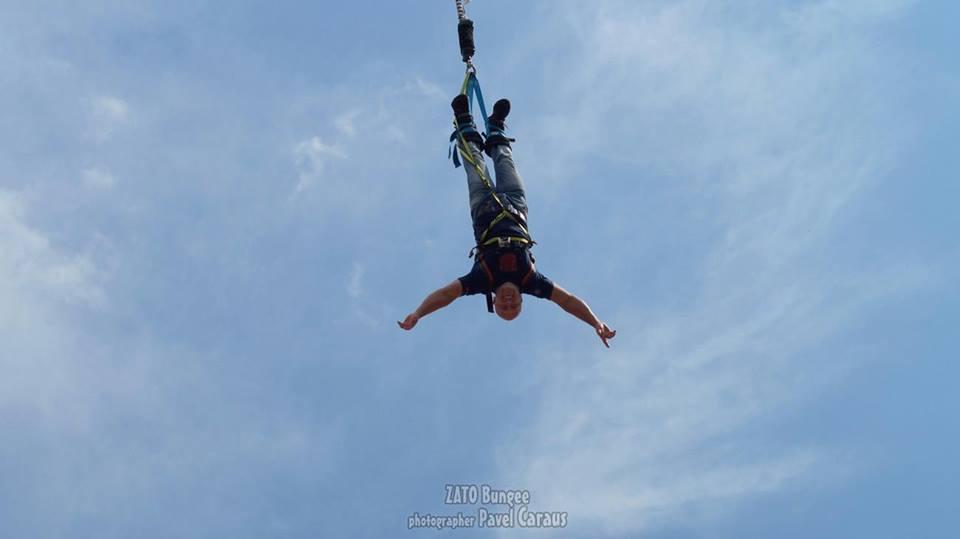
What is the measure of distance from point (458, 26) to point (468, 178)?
2.61 metres

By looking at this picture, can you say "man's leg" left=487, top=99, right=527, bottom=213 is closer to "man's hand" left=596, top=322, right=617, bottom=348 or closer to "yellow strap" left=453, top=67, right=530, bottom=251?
"yellow strap" left=453, top=67, right=530, bottom=251

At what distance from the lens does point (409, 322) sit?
15.4 m

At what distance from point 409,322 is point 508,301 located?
1.52 meters

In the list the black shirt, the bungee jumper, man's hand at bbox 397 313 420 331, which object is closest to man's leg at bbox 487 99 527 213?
the bungee jumper

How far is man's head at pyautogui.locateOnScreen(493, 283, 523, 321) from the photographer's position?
15711mm

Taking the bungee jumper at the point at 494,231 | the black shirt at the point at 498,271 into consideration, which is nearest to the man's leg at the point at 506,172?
the bungee jumper at the point at 494,231

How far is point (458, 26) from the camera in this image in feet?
57.4

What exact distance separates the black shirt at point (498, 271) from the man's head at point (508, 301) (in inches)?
4.5

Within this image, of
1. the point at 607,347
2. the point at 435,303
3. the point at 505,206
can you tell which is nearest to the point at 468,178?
the point at 505,206

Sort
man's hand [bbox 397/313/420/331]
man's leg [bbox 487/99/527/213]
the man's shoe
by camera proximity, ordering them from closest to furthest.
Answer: man's hand [bbox 397/313/420/331] → man's leg [bbox 487/99/527/213] → the man's shoe

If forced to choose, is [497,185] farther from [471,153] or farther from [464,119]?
[464,119]

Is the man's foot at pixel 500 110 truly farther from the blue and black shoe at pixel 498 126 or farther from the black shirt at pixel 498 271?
the black shirt at pixel 498 271

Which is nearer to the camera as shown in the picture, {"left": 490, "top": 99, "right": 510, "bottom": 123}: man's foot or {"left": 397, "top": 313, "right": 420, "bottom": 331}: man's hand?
{"left": 397, "top": 313, "right": 420, "bottom": 331}: man's hand

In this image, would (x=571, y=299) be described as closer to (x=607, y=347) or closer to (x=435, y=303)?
(x=607, y=347)
